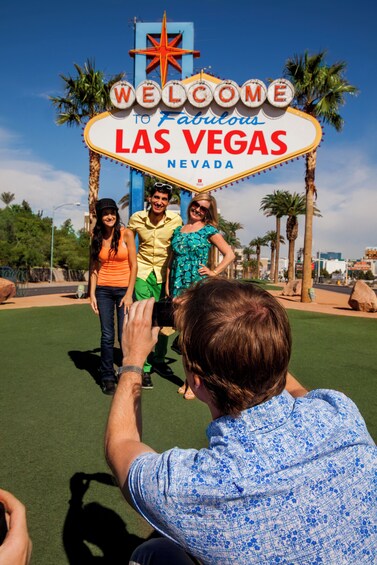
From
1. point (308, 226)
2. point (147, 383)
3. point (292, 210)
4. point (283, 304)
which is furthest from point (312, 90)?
point (292, 210)

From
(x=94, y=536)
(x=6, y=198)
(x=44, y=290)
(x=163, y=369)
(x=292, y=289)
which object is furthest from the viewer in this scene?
(x=6, y=198)

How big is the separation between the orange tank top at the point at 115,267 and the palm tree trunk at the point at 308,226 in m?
15.3

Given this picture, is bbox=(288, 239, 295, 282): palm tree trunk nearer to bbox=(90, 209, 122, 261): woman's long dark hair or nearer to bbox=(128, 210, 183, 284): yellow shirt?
bbox=(128, 210, 183, 284): yellow shirt

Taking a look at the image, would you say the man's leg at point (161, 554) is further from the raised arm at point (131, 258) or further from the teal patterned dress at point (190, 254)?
the raised arm at point (131, 258)

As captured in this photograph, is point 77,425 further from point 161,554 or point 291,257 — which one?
point 291,257

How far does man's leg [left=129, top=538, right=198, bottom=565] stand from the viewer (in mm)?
1116

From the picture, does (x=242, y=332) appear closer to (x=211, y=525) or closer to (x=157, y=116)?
(x=211, y=525)

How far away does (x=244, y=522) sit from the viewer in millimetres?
885

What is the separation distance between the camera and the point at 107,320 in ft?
14.2

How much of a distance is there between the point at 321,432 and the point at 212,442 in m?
0.25

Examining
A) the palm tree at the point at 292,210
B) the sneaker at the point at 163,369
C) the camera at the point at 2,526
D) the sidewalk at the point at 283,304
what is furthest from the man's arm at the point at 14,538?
the palm tree at the point at 292,210

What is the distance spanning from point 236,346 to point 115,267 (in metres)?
3.48

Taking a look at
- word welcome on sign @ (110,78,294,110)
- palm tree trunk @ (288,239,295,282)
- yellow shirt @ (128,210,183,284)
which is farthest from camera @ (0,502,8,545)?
palm tree trunk @ (288,239,295,282)

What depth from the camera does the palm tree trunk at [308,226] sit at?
1892cm
